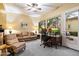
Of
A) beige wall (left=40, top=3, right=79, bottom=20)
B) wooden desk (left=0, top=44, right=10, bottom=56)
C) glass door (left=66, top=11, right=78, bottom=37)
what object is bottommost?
wooden desk (left=0, top=44, right=10, bottom=56)

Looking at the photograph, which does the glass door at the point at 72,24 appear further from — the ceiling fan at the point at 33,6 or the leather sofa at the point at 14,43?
the leather sofa at the point at 14,43

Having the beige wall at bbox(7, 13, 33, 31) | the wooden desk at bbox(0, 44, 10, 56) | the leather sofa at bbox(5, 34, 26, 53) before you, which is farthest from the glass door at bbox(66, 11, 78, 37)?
the wooden desk at bbox(0, 44, 10, 56)

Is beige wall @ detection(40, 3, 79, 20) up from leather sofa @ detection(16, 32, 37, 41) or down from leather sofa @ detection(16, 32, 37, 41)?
up

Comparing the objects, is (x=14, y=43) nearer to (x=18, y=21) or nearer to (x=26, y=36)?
(x=26, y=36)

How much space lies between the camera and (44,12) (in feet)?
8.64

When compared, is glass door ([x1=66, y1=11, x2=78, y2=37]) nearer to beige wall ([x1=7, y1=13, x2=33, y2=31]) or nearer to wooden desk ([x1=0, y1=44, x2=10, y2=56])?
beige wall ([x1=7, y1=13, x2=33, y2=31])

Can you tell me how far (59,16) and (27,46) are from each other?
1064 mm

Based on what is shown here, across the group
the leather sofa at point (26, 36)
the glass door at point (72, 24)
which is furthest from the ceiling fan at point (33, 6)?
the glass door at point (72, 24)

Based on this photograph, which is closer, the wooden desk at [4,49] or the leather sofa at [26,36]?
the wooden desk at [4,49]

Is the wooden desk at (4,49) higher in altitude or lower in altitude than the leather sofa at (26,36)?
lower

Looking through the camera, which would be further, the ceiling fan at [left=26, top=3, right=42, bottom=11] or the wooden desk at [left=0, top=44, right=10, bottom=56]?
the ceiling fan at [left=26, top=3, right=42, bottom=11]

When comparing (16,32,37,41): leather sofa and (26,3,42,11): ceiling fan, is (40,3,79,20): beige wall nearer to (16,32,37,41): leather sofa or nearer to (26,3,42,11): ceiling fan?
(26,3,42,11): ceiling fan

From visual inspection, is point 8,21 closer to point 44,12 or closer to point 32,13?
point 32,13

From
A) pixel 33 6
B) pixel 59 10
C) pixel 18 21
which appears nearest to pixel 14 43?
pixel 18 21
